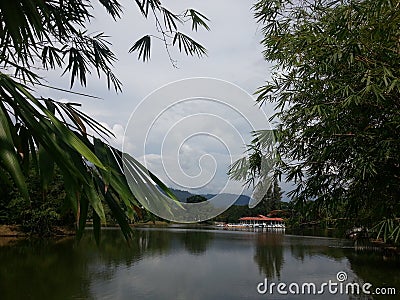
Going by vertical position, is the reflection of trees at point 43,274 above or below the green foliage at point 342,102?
below

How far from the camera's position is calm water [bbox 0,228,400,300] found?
7039mm

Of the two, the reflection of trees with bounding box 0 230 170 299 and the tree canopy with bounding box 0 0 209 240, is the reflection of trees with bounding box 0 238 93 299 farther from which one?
the tree canopy with bounding box 0 0 209 240

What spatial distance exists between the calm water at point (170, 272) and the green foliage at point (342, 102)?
3995 millimetres

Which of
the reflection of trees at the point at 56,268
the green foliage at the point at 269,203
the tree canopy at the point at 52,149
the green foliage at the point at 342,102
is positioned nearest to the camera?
the tree canopy at the point at 52,149

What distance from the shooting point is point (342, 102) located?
2.61m

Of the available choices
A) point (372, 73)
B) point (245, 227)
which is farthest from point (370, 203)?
point (245, 227)

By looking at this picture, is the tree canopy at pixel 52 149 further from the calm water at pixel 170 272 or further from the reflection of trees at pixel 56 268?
A: the calm water at pixel 170 272

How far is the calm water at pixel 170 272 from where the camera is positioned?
7039 millimetres

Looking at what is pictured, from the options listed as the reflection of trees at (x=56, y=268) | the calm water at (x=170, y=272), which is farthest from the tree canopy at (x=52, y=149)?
the calm water at (x=170, y=272)

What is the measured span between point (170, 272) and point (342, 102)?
740 centimetres

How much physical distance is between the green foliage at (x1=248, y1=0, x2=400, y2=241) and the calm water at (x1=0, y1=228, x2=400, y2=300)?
400cm

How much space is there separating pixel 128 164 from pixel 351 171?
2.22 m

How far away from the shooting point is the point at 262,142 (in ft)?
11.1

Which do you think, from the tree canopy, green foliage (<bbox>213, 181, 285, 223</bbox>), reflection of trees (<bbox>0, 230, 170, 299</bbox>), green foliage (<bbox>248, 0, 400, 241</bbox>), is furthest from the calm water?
the tree canopy
